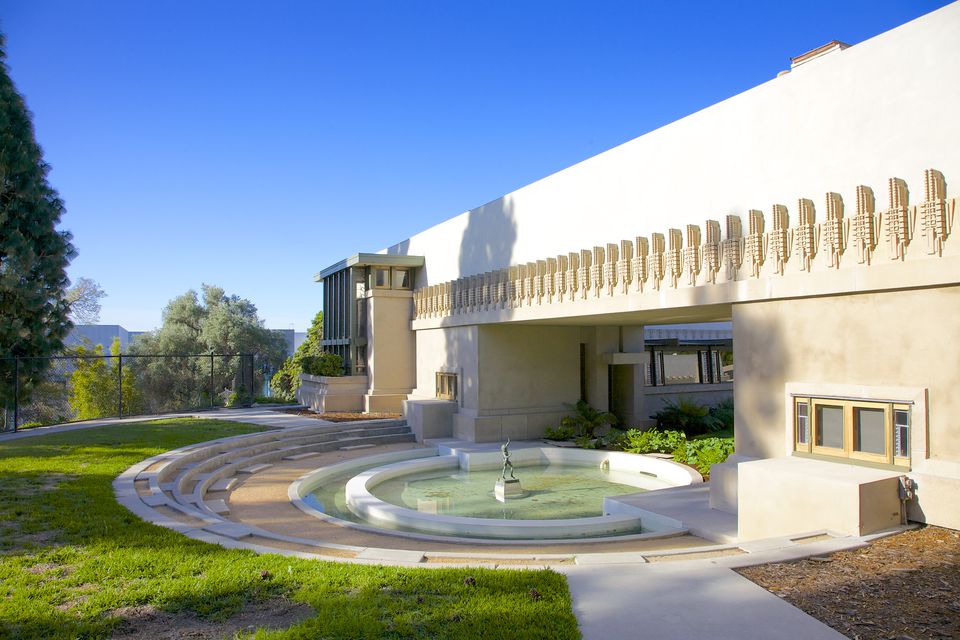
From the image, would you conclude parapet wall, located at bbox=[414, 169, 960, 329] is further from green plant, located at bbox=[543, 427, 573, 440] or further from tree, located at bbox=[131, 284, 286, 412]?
tree, located at bbox=[131, 284, 286, 412]

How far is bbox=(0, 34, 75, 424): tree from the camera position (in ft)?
67.9

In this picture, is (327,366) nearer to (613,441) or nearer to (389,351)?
(389,351)

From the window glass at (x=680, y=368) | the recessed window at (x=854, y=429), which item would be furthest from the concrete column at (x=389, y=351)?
the recessed window at (x=854, y=429)

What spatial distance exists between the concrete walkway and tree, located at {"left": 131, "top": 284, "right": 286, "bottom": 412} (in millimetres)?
33053

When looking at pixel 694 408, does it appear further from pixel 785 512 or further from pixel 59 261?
pixel 59 261

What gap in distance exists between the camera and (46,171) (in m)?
23.3

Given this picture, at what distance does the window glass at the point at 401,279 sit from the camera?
2506 cm

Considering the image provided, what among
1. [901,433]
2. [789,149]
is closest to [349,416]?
[789,149]

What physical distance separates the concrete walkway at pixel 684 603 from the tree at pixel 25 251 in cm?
2107

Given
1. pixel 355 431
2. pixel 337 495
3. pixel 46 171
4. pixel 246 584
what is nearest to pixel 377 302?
pixel 355 431

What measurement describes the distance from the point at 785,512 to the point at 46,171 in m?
26.6

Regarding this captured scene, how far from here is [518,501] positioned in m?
12.5

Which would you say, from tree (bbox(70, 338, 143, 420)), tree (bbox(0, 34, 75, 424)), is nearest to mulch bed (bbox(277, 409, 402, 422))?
tree (bbox(0, 34, 75, 424))

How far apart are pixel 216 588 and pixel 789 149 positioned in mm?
10641
